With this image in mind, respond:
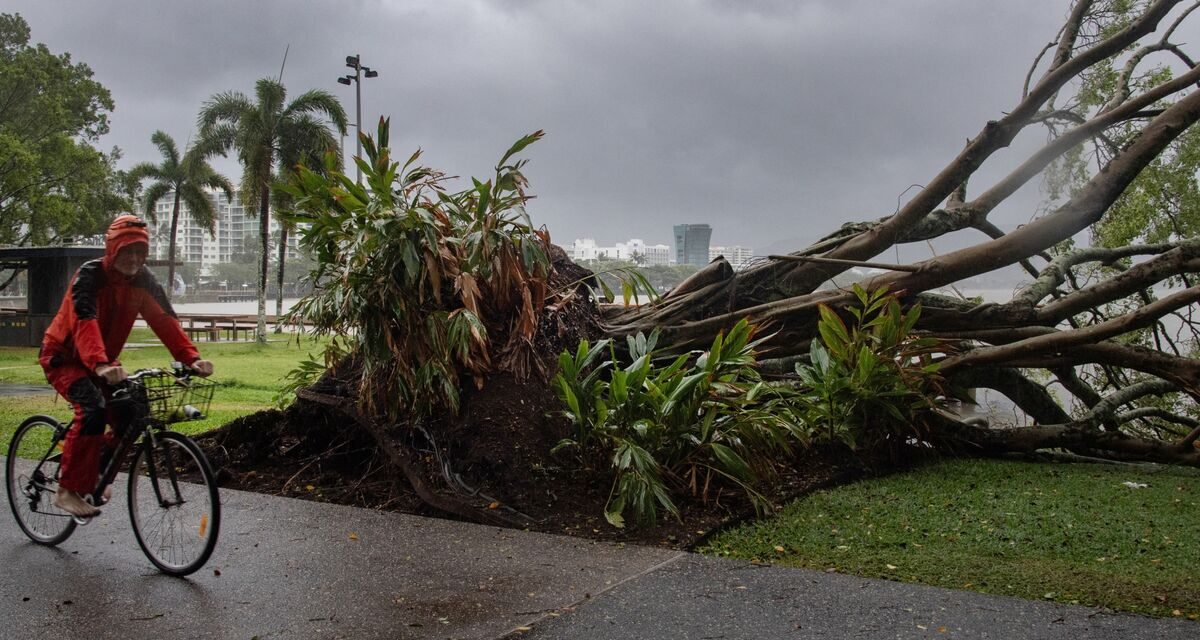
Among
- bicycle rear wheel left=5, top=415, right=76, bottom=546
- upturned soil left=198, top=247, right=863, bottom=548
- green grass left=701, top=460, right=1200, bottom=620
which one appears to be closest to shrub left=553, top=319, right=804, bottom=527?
upturned soil left=198, top=247, right=863, bottom=548

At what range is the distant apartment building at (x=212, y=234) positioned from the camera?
4506 cm

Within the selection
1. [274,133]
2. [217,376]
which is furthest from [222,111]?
[217,376]

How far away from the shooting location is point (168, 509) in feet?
14.5

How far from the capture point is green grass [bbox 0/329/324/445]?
999 centimetres

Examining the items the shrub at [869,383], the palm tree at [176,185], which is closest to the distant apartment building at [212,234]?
the palm tree at [176,185]

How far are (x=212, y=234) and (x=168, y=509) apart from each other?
43147 mm


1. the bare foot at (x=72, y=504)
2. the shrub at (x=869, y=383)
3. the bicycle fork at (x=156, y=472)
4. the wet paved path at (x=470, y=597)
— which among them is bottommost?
the wet paved path at (x=470, y=597)

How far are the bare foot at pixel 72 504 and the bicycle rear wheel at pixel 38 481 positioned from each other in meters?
0.19

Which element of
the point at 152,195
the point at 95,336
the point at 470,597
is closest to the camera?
the point at 470,597

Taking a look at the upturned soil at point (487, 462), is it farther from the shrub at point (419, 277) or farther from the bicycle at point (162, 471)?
the bicycle at point (162, 471)

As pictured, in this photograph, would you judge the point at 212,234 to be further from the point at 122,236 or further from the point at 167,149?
the point at 122,236

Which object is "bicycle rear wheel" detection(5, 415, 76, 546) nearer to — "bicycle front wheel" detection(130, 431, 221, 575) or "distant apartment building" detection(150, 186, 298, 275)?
"bicycle front wheel" detection(130, 431, 221, 575)

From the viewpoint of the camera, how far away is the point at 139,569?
14.6 feet

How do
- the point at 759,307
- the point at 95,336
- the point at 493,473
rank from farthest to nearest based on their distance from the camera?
the point at 759,307, the point at 493,473, the point at 95,336
